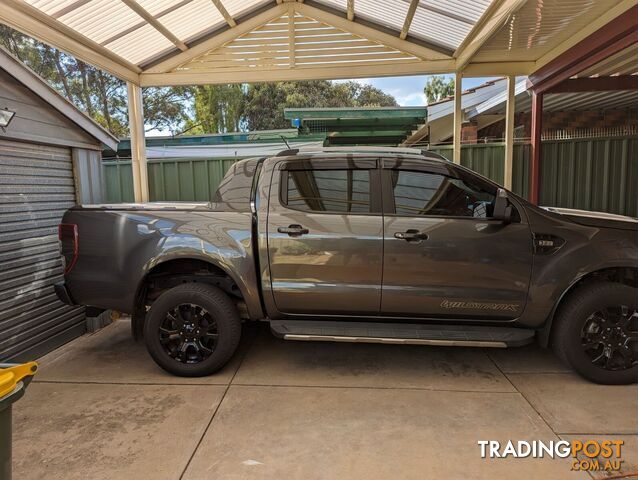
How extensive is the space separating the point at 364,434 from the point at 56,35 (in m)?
4.85

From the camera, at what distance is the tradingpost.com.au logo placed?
2.70 meters

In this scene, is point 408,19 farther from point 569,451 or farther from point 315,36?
point 569,451

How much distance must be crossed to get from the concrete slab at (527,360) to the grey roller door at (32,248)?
4682mm

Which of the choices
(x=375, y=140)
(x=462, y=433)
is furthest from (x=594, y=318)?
(x=375, y=140)

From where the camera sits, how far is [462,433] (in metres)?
3.02

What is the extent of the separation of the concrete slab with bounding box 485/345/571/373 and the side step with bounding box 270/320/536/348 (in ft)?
1.71

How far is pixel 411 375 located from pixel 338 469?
148cm

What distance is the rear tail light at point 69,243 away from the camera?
3963 mm

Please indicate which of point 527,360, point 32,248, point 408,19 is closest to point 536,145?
point 408,19

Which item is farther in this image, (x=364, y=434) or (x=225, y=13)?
(x=225, y=13)

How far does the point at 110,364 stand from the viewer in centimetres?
432

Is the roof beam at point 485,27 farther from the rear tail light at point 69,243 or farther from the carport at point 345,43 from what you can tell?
the rear tail light at point 69,243

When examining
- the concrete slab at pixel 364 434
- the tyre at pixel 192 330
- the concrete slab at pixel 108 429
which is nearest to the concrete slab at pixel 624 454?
the concrete slab at pixel 364 434

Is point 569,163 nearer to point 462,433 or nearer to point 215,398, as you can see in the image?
point 462,433
